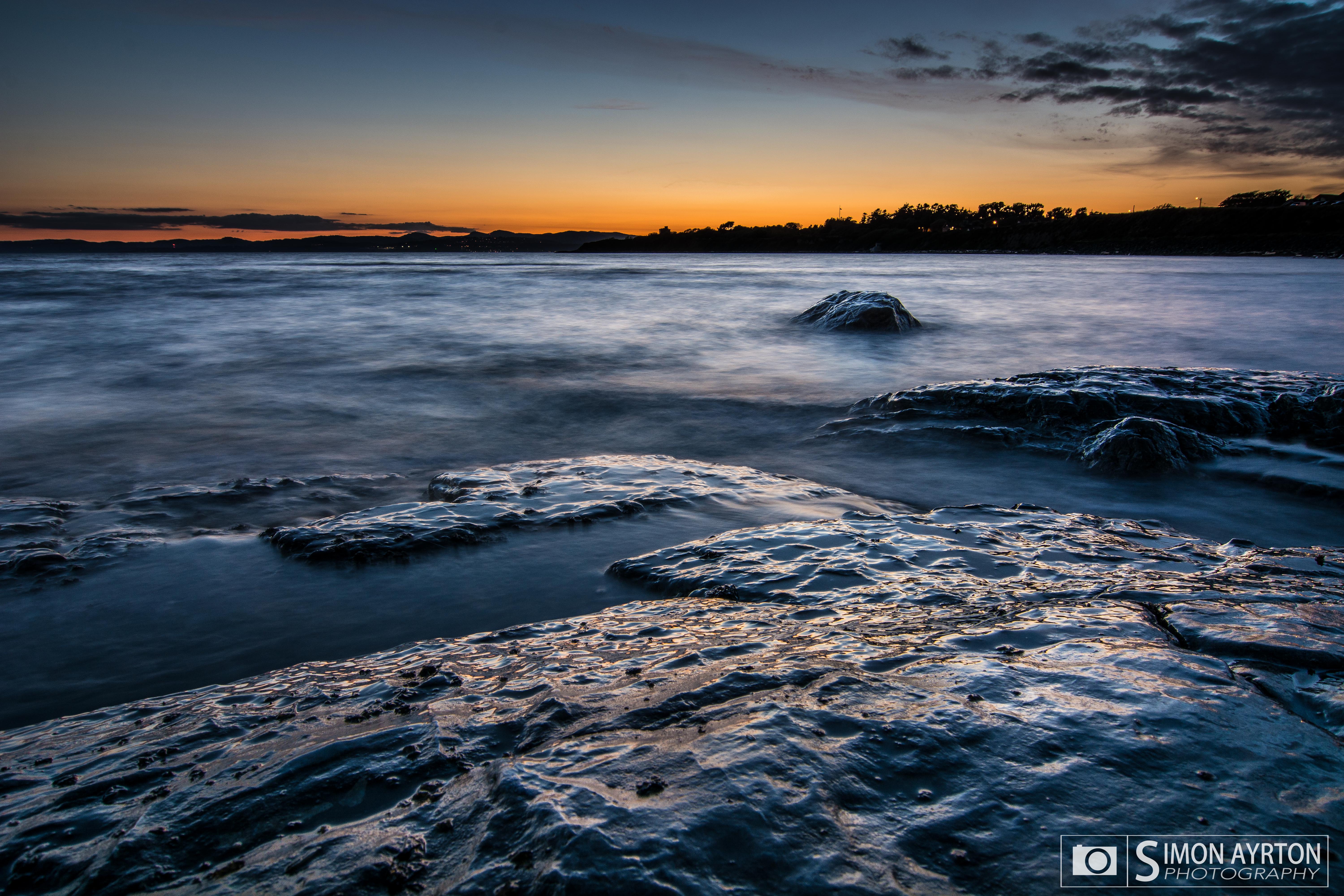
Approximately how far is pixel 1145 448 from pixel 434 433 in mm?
4956

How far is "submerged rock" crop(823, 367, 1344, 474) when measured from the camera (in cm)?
415

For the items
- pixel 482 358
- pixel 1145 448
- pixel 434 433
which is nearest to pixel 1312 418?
pixel 1145 448

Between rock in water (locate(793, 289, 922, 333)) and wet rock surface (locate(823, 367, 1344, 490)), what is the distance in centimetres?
524

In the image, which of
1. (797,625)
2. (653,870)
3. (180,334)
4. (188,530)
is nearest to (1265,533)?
(797,625)

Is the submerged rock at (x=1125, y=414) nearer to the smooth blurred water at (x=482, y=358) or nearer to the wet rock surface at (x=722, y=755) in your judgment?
the smooth blurred water at (x=482, y=358)

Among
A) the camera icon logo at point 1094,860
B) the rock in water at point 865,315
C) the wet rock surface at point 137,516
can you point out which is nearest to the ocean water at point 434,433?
the wet rock surface at point 137,516

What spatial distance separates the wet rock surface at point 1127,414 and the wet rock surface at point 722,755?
2.14 metres

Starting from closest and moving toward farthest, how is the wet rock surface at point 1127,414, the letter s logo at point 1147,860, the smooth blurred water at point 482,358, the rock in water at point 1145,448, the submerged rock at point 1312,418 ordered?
the letter s logo at point 1147,860
the rock in water at point 1145,448
the wet rock surface at point 1127,414
the submerged rock at point 1312,418
the smooth blurred water at point 482,358

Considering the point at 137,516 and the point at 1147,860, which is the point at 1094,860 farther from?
the point at 137,516

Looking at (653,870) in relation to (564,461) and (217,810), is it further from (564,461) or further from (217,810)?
(564,461)

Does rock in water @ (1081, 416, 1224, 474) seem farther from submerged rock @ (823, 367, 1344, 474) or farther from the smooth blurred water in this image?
the smooth blurred water

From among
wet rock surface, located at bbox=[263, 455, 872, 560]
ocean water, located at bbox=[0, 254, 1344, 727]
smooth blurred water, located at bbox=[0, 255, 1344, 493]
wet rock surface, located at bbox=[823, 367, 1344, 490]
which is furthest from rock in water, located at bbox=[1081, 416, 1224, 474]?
smooth blurred water, located at bbox=[0, 255, 1344, 493]

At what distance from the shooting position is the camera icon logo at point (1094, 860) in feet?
3.49

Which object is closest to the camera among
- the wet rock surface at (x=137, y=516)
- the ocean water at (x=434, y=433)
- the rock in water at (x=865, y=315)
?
the ocean water at (x=434, y=433)
